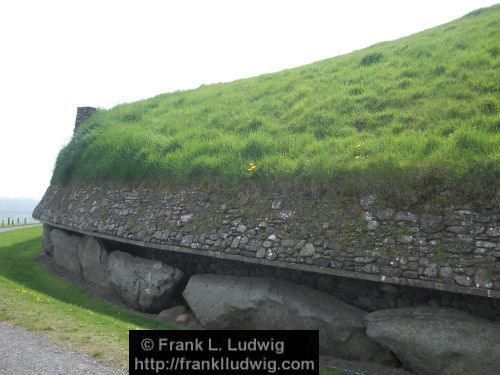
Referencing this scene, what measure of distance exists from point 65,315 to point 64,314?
133 mm

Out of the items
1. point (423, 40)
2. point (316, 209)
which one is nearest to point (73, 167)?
point (316, 209)

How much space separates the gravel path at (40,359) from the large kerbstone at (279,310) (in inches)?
151

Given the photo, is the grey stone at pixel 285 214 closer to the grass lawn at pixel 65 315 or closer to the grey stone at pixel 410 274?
the grey stone at pixel 410 274

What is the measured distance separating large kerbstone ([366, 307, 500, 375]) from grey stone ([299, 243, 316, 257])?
220 centimetres

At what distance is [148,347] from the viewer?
853cm

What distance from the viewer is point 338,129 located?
1456 centimetres

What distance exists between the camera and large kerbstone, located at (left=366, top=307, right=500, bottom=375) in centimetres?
824

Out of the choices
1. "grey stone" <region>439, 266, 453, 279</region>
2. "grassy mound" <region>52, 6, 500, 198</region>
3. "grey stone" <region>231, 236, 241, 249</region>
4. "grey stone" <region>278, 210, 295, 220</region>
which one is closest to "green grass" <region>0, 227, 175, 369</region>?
"grey stone" <region>231, 236, 241, 249</region>

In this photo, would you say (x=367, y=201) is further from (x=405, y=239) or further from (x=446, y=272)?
(x=446, y=272)

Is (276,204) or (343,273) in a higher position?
(276,204)

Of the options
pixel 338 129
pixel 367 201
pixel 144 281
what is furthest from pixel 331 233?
pixel 144 281

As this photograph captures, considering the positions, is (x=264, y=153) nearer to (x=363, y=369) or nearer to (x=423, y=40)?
(x=363, y=369)

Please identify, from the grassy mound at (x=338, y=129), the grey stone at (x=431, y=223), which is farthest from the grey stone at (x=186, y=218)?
the grey stone at (x=431, y=223)

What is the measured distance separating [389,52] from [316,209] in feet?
46.4
